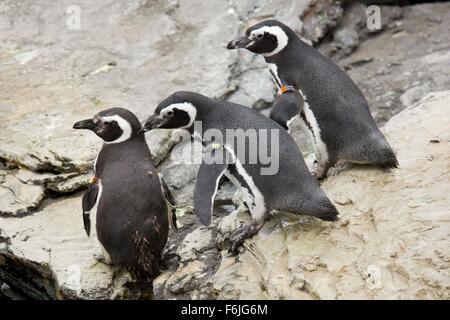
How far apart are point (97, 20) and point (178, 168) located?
1802 millimetres

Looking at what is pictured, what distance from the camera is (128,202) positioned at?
13.6 ft

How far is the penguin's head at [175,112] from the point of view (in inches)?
175

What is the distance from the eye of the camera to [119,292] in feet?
14.0

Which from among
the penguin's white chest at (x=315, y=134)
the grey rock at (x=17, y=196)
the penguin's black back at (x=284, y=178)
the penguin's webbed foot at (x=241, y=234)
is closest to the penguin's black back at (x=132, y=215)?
the penguin's webbed foot at (x=241, y=234)

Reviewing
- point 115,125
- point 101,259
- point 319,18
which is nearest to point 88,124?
point 115,125

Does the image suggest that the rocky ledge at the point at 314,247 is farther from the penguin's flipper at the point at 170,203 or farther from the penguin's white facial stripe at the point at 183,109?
the penguin's white facial stripe at the point at 183,109

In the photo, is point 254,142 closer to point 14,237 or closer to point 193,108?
point 193,108

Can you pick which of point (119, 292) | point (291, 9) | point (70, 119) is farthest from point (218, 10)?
point (119, 292)

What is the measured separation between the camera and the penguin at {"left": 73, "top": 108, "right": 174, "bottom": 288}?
416cm

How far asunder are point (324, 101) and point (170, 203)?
1.04 metres

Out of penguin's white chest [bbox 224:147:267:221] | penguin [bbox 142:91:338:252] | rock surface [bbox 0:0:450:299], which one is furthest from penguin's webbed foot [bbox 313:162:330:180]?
penguin's white chest [bbox 224:147:267:221]

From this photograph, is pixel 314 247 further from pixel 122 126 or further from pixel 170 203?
pixel 122 126

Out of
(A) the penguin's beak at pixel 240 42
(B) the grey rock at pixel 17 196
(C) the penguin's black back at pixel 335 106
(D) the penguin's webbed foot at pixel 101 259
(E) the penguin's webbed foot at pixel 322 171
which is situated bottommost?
(D) the penguin's webbed foot at pixel 101 259

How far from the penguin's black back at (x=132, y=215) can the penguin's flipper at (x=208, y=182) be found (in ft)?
0.87
